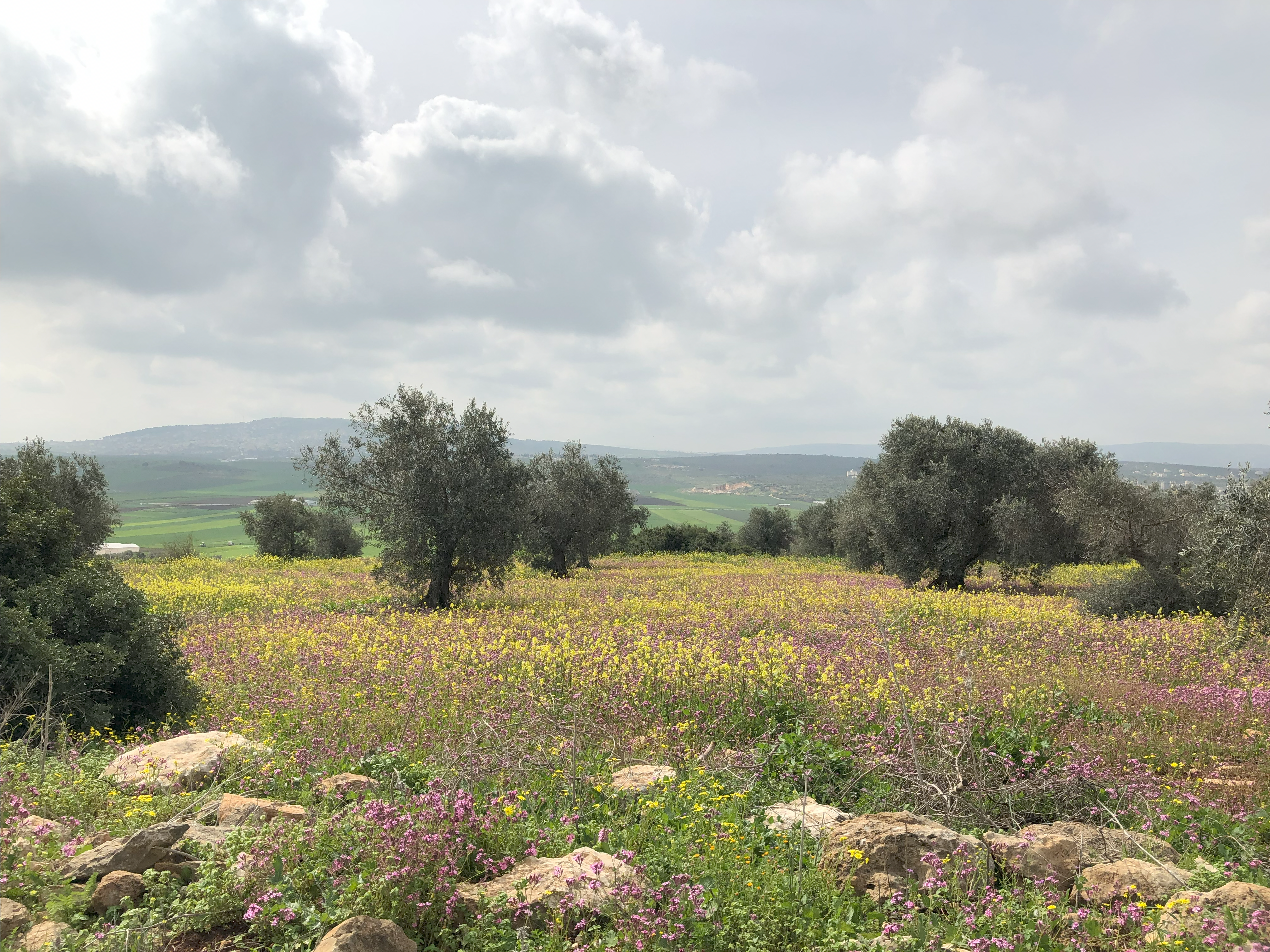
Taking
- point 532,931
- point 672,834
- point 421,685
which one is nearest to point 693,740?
point 672,834

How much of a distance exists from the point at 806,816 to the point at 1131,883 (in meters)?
2.61

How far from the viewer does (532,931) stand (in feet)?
13.8

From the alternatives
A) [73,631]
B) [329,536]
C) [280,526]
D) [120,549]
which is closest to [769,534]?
[329,536]

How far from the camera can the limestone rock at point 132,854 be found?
4367mm

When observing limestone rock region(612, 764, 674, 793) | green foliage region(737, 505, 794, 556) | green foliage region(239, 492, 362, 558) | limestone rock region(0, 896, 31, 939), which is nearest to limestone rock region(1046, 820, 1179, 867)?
limestone rock region(612, 764, 674, 793)

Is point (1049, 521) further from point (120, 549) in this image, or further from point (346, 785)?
point (120, 549)

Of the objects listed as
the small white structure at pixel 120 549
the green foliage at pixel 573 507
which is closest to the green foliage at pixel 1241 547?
the green foliage at pixel 573 507

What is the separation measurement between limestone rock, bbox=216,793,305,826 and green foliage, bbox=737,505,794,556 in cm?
6724

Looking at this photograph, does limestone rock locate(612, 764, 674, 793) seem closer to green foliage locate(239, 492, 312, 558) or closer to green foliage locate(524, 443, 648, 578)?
green foliage locate(524, 443, 648, 578)

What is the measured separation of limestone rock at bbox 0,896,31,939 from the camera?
12.2 feet

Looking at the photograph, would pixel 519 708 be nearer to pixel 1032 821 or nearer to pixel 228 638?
pixel 1032 821

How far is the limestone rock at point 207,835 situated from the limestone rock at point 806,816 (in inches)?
184

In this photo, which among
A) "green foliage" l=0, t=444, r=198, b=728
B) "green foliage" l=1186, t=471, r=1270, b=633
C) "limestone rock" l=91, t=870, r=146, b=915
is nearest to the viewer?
"limestone rock" l=91, t=870, r=146, b=915

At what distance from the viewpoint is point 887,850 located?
5.40 meters
